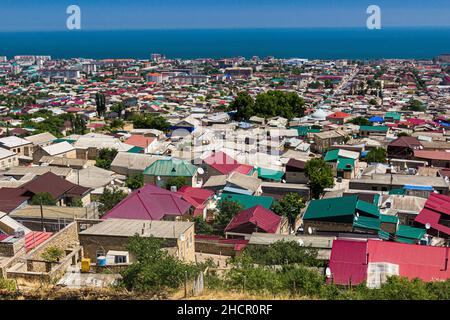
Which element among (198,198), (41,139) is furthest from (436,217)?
(41,139)

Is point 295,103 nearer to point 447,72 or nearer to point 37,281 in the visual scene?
point 37,281

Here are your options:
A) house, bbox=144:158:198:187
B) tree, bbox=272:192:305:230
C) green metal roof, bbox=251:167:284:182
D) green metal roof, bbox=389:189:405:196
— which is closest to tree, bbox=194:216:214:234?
tree, bbox=272:192:305:230

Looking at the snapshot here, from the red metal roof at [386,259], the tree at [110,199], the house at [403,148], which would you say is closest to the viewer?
the red metal roof at [386,259]

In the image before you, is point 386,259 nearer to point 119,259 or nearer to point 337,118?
point 119,259

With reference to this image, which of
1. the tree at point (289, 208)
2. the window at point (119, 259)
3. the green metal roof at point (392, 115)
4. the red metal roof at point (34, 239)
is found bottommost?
the tree at point (289, 208)

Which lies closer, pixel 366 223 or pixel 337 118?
pixel 366 223

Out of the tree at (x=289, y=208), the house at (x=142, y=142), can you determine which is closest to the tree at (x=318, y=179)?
the tree at (x=289, y=208)

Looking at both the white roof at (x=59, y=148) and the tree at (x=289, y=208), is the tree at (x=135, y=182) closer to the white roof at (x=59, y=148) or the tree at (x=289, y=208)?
the tree at (x=289, y=208)

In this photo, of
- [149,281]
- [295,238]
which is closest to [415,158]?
[295,238]
